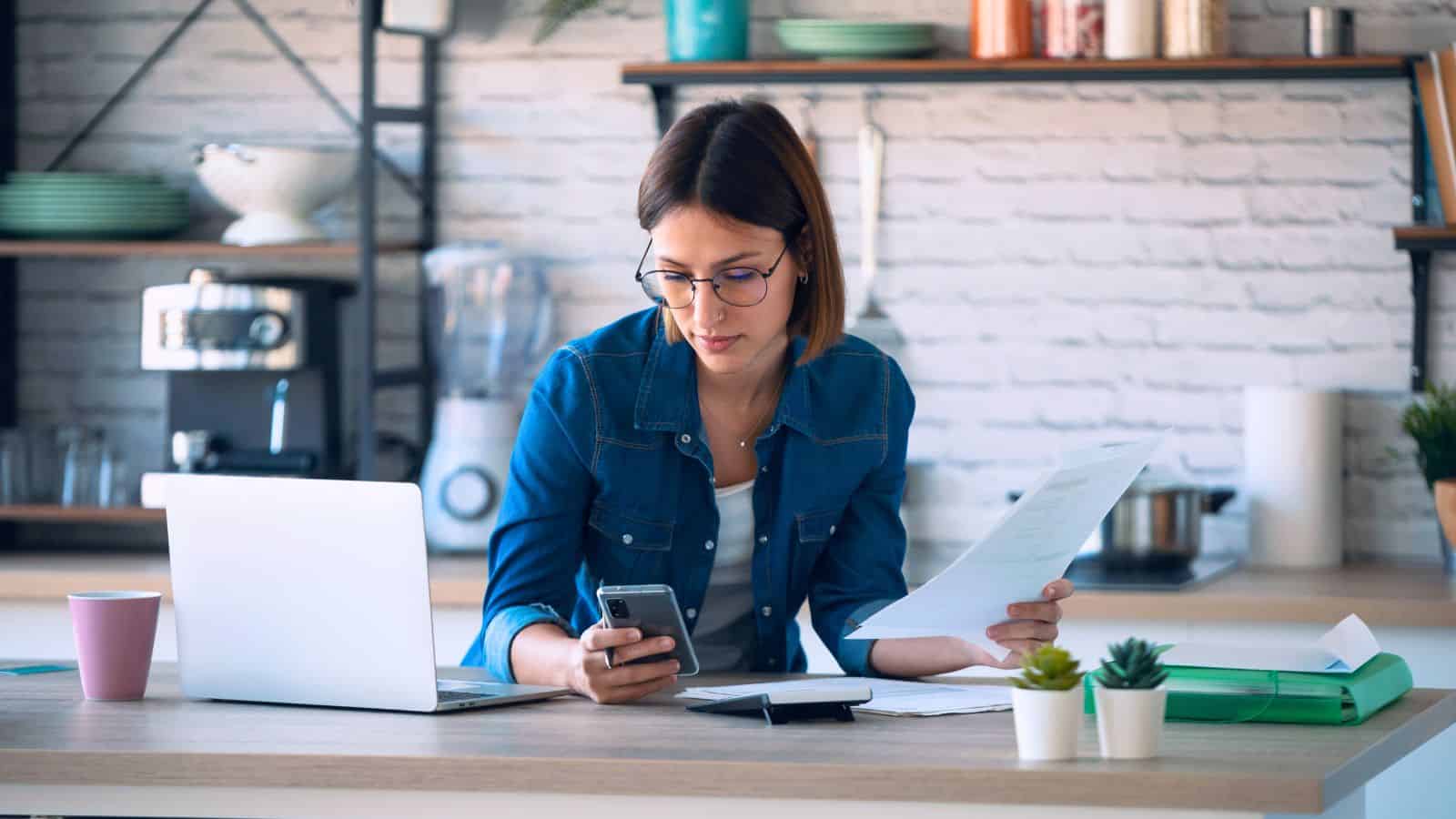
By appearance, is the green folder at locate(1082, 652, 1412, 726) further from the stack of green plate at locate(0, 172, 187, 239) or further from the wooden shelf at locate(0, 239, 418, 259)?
Answer: the stack of green plate at locate(0, 172, 187, 239)

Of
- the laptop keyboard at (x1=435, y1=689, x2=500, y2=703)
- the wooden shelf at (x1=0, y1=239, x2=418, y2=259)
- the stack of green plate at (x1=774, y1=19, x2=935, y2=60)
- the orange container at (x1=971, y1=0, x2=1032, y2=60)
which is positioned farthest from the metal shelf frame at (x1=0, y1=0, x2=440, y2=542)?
the laptop keyboard at (x1=435, y1=689, x2=500, y2=703)

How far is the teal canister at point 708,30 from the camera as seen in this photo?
3.50m

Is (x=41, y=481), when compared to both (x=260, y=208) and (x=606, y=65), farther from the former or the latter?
(x=606, y=65)

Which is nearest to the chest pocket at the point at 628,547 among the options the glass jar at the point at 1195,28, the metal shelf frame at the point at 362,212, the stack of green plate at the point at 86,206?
the metal shelf frame at the point at 362,212

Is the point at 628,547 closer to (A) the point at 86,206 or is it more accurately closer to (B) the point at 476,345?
(B) the point at 476,345

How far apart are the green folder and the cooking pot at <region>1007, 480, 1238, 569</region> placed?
1499 mm

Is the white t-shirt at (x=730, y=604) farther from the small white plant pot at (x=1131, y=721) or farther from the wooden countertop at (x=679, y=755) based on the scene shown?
the small white plant pot at (x=1131, y=721)

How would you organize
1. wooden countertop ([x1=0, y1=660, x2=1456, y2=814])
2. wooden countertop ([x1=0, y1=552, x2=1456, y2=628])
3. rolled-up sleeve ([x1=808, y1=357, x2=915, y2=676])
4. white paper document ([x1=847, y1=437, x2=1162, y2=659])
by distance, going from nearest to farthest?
1. wooden countertop ([x1=0, y1=660, x2=1456, y2=814])
2. white paper document ([x1=847, y1=437, x2=1162, y2=659])
3. rolled-up sleeve ([x1=808, y1=357, x2=915, y2=676])
4. wooden countertop ([x1=0, y1=552, x2=1456, y2=628])

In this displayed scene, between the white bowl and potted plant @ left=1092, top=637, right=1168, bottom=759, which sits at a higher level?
the white bowl

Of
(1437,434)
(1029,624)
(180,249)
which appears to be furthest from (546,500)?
(1437,434)

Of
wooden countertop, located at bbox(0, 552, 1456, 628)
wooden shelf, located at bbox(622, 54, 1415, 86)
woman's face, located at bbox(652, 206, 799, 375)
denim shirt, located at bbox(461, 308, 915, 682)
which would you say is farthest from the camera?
wooden shelf, located at bbox(622, 54, 1415, 86)

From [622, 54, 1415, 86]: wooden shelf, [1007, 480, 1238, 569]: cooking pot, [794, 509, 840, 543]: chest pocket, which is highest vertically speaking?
[622, 54, 1415, 86]: wooden shelf

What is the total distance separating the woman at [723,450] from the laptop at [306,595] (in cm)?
21

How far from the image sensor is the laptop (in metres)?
1.67
